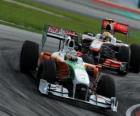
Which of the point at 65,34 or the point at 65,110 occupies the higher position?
the point at 65,34

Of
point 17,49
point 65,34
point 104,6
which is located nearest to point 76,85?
point 65,34

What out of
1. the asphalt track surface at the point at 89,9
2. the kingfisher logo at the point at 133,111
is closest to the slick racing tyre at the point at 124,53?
the kingfisher logo at the point at 133,111

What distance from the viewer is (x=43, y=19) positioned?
27672 millimetres

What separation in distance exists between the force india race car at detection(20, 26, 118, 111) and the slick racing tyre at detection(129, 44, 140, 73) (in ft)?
13.4

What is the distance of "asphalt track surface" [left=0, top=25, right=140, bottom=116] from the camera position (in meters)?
12.0

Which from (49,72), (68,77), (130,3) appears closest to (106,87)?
(68,77)

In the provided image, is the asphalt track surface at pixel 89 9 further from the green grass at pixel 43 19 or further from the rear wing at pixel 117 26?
the rear wing at pixel 117 26

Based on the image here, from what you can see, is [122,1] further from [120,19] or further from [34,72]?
[34,72]

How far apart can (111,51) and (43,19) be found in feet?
29.4

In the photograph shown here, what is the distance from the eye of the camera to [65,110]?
1254 cm

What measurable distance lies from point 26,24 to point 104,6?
1625cm

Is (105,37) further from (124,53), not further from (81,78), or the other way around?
(81,78)

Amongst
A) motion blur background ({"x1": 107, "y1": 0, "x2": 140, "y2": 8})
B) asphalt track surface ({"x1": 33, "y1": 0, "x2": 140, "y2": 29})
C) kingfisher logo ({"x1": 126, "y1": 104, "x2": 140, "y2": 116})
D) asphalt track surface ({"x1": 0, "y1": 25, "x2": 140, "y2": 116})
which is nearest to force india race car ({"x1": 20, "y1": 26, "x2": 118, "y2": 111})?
asphalt track surface ({"x1": 0, "y1": 25, "x2": 140, "y2": 116})

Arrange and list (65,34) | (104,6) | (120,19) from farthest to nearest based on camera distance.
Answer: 1. (104,6)
2. (120,19)
3. (65,34)
